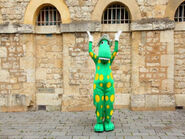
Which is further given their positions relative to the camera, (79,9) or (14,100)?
(14,100)

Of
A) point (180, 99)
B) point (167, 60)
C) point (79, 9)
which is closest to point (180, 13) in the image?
point (167, 60)

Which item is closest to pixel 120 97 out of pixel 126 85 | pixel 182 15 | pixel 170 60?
pixel 126 85

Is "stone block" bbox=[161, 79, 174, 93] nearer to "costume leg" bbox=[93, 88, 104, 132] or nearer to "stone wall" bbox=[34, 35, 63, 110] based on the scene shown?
"costume leg" bbox=[93, 88, 104, 132]

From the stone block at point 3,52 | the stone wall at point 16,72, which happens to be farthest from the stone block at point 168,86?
the stone block at point 3,52

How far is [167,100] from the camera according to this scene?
616 centimetres

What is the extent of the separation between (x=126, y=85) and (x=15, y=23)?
15.0 feet

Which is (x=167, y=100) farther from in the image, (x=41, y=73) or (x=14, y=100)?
(x=14, y=100)

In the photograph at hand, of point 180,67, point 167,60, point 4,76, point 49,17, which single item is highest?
point 49,17

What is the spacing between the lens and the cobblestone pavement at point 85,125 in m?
4.17

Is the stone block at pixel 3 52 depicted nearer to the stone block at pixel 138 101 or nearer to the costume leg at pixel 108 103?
the costume leg at pixel 108 103

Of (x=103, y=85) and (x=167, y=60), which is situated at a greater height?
(x=167, y=60)

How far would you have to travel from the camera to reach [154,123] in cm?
494

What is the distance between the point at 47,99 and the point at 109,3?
4099 mm

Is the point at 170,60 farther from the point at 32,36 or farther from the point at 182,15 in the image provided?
the point at 32,36
